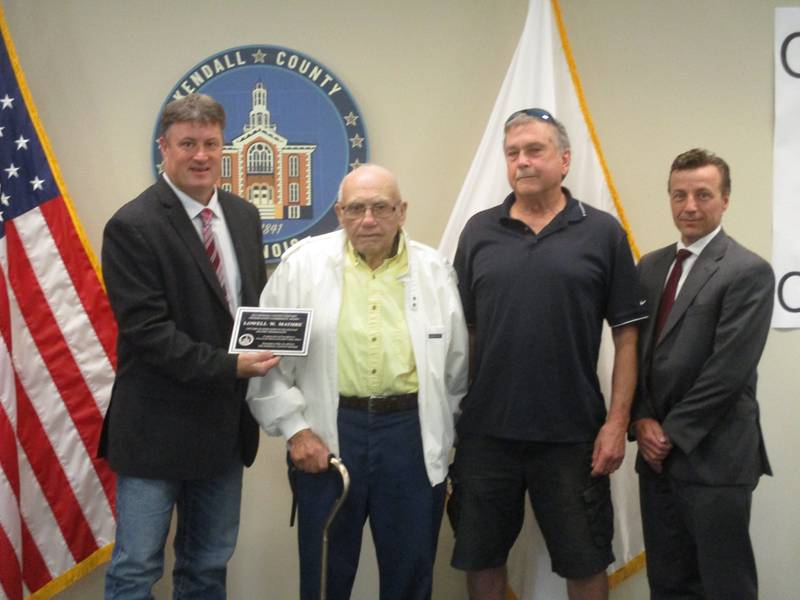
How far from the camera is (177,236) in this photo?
75.5 inches

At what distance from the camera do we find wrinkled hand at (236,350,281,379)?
186cm

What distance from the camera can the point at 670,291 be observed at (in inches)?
85.0

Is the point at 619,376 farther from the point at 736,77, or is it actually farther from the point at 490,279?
the point at 736,77

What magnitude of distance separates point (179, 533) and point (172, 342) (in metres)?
0.64

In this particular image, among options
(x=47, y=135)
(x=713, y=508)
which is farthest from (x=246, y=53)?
(x=713, y=508)

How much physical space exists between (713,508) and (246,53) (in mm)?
2069

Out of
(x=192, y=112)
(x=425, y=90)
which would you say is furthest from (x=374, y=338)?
A: (x=425, y=90)

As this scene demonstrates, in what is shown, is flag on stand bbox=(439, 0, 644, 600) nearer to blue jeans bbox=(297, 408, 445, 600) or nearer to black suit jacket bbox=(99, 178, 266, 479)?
blue jeans bbox=(297, 408, 445, 600)

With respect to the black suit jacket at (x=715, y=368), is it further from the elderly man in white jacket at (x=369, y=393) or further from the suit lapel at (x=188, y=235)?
the suit lapel at (x=188, y=235)

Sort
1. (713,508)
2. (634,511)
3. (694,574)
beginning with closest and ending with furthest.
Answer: (713,508) → (694,574) → (634,511)

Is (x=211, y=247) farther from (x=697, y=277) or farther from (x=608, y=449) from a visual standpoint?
(x=697, y=277)

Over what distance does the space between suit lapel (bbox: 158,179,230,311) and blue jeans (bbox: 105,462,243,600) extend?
0.53 metres

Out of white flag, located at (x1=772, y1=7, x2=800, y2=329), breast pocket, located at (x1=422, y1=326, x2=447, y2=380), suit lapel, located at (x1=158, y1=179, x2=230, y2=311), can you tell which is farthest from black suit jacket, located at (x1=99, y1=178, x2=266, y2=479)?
white flag, located at (x1=772, y1=7, x2=800, y2=329)

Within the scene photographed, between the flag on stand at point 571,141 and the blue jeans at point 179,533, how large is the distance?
1.02 meters
